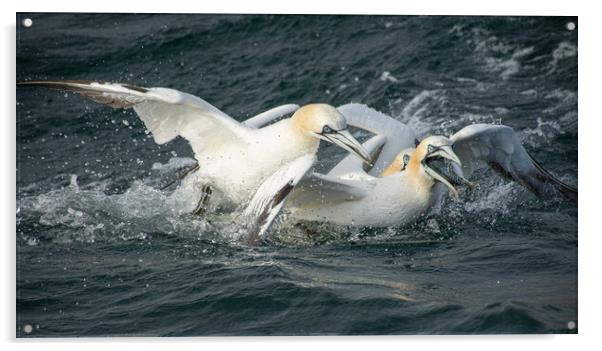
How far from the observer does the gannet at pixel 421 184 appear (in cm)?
715

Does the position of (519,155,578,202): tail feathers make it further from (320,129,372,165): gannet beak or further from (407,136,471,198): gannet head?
(320,129,372,165): gannet beak

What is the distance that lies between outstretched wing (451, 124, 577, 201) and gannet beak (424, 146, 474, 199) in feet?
0.43

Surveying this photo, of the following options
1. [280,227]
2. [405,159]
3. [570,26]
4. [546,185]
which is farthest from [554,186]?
[280,227]

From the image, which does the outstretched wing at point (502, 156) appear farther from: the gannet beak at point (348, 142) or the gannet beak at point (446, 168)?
the gannet beak at point (348, 142)

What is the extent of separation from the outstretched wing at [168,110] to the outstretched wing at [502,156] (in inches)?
56.4

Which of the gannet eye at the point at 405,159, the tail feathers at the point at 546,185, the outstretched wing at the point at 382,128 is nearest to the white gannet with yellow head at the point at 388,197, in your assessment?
the gannet eye at the point at 405,159

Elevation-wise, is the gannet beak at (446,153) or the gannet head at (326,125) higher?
the gannet head at (326,125)

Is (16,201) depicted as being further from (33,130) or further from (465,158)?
(465,158)

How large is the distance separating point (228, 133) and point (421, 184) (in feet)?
→ 4.15

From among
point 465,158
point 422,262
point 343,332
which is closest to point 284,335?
point 343,332

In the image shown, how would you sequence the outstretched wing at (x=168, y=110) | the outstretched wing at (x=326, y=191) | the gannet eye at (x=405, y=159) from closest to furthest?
the outstretched wing at (x=168, y=110), the outstretched wing at (x=326, y=191), the gannet eye at (x=405, y=159)

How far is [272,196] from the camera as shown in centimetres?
642

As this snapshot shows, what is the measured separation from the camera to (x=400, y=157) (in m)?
7.88
